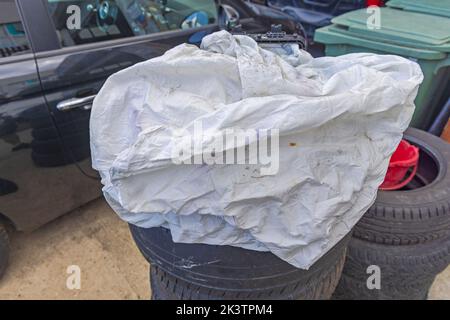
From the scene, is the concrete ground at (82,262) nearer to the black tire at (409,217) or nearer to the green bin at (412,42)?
the black tire at (409,217)

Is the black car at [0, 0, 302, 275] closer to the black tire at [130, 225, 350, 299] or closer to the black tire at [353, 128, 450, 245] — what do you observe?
the black tire at [130, 225, 350, 299]

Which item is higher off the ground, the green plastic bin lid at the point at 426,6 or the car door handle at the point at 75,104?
the green plastic bin lid at the point at 426,6

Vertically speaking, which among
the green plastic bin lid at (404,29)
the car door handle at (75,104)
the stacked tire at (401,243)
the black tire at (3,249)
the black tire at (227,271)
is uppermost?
the green plastic bin lid at (404,29)

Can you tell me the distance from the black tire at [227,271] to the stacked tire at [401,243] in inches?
14.5

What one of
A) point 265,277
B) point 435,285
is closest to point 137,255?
point 265,277

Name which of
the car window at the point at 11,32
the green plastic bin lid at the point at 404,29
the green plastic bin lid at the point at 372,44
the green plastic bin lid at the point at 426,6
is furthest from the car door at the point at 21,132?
the green plastic bin lid at the point at 426,6

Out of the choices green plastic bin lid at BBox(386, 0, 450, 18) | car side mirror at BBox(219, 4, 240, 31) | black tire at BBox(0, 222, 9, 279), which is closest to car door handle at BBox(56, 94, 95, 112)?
black tire at BBox(0, 222, 9, 279)

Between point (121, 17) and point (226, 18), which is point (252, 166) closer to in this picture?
point (121, 17)

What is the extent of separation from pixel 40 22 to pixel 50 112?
429 mm

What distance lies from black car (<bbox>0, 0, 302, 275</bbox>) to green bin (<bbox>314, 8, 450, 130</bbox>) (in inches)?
42.3

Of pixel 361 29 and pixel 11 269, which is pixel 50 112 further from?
pixel 361 29

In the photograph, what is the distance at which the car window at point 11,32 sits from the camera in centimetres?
152

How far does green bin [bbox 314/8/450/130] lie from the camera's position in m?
1.86

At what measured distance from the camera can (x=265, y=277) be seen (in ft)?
3.17
